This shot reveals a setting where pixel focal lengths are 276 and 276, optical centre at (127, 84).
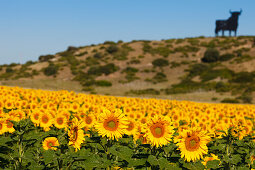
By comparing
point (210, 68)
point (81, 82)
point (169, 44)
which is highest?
point (169, 44)

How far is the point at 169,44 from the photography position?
81.3 metres

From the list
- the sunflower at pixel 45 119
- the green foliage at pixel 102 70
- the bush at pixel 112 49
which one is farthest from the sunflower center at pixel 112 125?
the bush at pixel 112 49

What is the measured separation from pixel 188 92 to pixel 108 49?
3906cm

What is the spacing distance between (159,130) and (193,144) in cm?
57

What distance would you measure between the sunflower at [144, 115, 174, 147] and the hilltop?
108 feet

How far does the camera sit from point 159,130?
445 cm

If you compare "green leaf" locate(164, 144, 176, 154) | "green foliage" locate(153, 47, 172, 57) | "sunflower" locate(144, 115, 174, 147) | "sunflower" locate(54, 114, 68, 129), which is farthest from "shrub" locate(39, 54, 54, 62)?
"sunflower" locate(144, 115, 174, 147)

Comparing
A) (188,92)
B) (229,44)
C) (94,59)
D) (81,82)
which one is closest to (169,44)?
(229,44)

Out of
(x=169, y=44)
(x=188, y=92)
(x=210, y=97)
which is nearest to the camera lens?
(x=210, y=97)

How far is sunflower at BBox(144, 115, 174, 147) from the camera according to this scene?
4.37 meters

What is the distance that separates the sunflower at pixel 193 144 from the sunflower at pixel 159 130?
21 centimetres

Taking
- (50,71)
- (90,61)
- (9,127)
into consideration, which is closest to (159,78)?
(90,61)

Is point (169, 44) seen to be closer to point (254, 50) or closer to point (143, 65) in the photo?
point (143, 65)

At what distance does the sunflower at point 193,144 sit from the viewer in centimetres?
435
